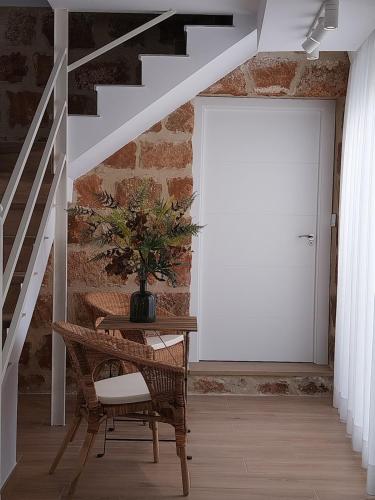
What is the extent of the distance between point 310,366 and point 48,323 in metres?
2.18

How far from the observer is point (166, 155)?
620 centimetres

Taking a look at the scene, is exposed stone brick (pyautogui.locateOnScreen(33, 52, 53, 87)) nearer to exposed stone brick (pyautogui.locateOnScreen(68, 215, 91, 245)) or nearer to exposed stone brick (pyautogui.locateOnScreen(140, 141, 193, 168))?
exposed stone brick (pyautogui.locateOnScreen(140, 141, 193, 168))

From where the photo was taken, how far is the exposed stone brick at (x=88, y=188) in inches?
243

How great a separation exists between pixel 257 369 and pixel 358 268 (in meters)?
1.60

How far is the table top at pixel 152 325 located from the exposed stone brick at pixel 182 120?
6.20 ft

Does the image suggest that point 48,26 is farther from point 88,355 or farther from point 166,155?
point 88,355

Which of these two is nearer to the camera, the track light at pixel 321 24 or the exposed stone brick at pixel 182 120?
the track light at pixel 321 24

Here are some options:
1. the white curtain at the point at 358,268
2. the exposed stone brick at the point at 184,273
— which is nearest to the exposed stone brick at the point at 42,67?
the exposed stone brick at the point at 184,273

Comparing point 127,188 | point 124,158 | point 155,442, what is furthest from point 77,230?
point 155,442

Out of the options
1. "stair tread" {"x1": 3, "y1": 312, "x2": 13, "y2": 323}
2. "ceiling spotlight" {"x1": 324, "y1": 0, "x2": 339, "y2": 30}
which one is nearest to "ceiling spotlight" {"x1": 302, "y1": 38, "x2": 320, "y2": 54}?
"ceiling spotlight" {"x1": 324, "y1": 0, "x2": 339, "y2": 30}

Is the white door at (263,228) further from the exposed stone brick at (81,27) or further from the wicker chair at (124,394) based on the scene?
the wicker chair at (124,394)

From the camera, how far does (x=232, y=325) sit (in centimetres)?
650

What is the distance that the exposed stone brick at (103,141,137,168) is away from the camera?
20.3ft

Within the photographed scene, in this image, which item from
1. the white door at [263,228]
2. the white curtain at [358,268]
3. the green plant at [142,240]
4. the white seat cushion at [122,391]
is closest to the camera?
the white seat cushion at [122,391]
